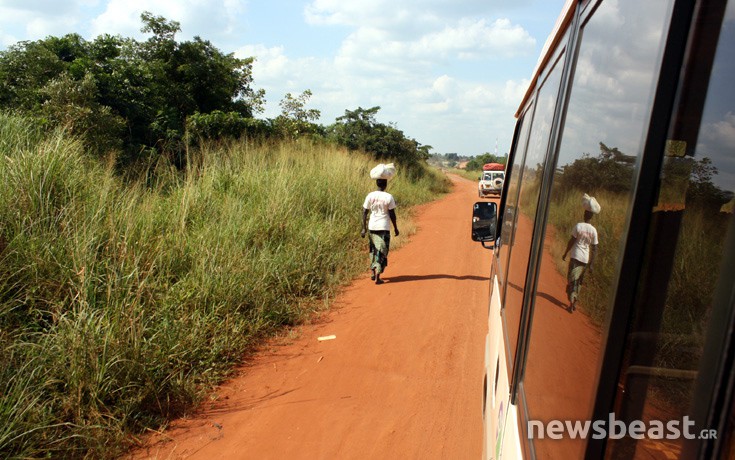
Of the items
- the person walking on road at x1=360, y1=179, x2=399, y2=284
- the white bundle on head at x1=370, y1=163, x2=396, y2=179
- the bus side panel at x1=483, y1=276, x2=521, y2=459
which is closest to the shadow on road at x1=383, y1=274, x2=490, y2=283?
the person walking on road at x1=360, y1=179, x2=399, y2=284

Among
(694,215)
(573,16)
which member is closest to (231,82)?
(573,16)

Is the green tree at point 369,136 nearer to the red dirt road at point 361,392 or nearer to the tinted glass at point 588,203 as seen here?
the red dirt road at point 361,392

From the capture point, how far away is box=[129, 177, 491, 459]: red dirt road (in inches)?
142

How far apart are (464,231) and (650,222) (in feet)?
39.6

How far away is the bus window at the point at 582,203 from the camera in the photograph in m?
1.01

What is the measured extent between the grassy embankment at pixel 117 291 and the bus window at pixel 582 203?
290cm

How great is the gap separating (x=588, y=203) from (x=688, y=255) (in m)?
0.39

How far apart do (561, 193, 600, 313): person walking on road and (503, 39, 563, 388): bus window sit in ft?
2.19

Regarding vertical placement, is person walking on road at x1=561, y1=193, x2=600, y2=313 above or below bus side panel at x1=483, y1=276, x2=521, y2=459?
above

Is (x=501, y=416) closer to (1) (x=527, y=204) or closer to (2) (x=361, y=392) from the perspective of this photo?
(1) (x=527, y=204)

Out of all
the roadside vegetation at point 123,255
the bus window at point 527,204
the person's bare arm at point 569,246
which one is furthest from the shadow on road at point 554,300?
the roadside vegetation at point 123,255

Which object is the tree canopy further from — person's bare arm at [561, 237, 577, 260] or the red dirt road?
person's bare arm at [561, 237, 577, 260]

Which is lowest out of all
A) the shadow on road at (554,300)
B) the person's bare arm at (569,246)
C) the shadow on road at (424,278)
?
the shadow on road at (424,278)

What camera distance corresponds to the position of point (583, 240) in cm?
125
